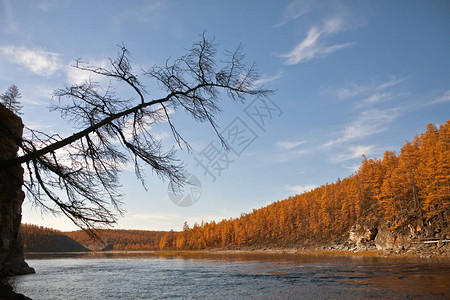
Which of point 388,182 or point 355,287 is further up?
point 388,182

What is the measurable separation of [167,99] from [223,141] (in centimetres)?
162

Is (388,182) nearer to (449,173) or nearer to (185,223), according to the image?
(449,173)

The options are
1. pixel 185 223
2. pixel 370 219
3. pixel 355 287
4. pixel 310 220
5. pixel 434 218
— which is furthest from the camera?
pixel 185 223

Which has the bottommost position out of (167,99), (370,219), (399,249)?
(399,249)

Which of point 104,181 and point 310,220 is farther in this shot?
point 310,220

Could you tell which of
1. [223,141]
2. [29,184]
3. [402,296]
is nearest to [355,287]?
[402,296]

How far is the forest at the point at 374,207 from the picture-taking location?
4656 cm

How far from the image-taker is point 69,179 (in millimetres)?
6215

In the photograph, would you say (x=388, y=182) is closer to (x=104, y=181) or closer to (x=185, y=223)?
(x=104, y=181)

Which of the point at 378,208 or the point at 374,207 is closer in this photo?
the point at 378,208

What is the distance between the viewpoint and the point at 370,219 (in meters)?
65.5

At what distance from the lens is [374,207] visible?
68688 mm

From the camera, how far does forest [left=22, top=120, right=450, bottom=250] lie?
46562 millimetres

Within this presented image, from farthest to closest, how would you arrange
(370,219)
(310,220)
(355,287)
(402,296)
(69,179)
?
(310,220) → (370,219) → (355,287) → (402,296) → (69,179)
